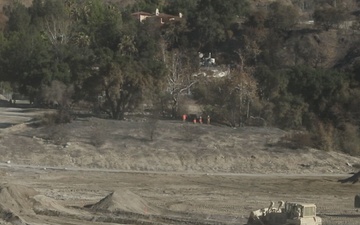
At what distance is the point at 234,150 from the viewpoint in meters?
54.4

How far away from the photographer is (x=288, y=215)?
A: 29.3m

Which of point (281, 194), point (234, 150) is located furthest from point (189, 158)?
point (281, 194)

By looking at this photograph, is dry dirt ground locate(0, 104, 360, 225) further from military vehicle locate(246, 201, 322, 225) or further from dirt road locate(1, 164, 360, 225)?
military vehicle locate(246, 201, 322, 225)

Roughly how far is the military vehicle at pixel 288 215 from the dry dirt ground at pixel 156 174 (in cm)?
194

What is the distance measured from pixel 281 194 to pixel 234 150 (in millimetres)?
12184

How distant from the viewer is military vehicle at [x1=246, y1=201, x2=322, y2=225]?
28625mm

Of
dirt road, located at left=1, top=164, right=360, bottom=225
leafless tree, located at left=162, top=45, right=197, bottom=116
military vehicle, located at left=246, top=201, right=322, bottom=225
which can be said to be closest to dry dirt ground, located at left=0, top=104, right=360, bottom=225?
dirt road, located at left=1, top=164, right=360, bottom=225

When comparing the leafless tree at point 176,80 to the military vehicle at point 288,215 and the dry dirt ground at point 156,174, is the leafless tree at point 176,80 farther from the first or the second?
the military vehicle at point 288,215

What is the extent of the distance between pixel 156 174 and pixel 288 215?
20.6 meters

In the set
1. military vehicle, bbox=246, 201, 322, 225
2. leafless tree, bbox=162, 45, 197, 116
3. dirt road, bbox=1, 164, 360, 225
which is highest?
leafless tree, bbox=162, 45, 197, 116

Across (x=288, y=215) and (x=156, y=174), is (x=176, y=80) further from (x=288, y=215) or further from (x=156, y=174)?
(x=288, y=215)

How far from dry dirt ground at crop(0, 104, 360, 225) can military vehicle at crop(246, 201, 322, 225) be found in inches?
76.2

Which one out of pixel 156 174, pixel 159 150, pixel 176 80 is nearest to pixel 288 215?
pixel 156 174

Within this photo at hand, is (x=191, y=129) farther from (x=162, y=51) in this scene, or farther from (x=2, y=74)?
(x=2, y=74)
